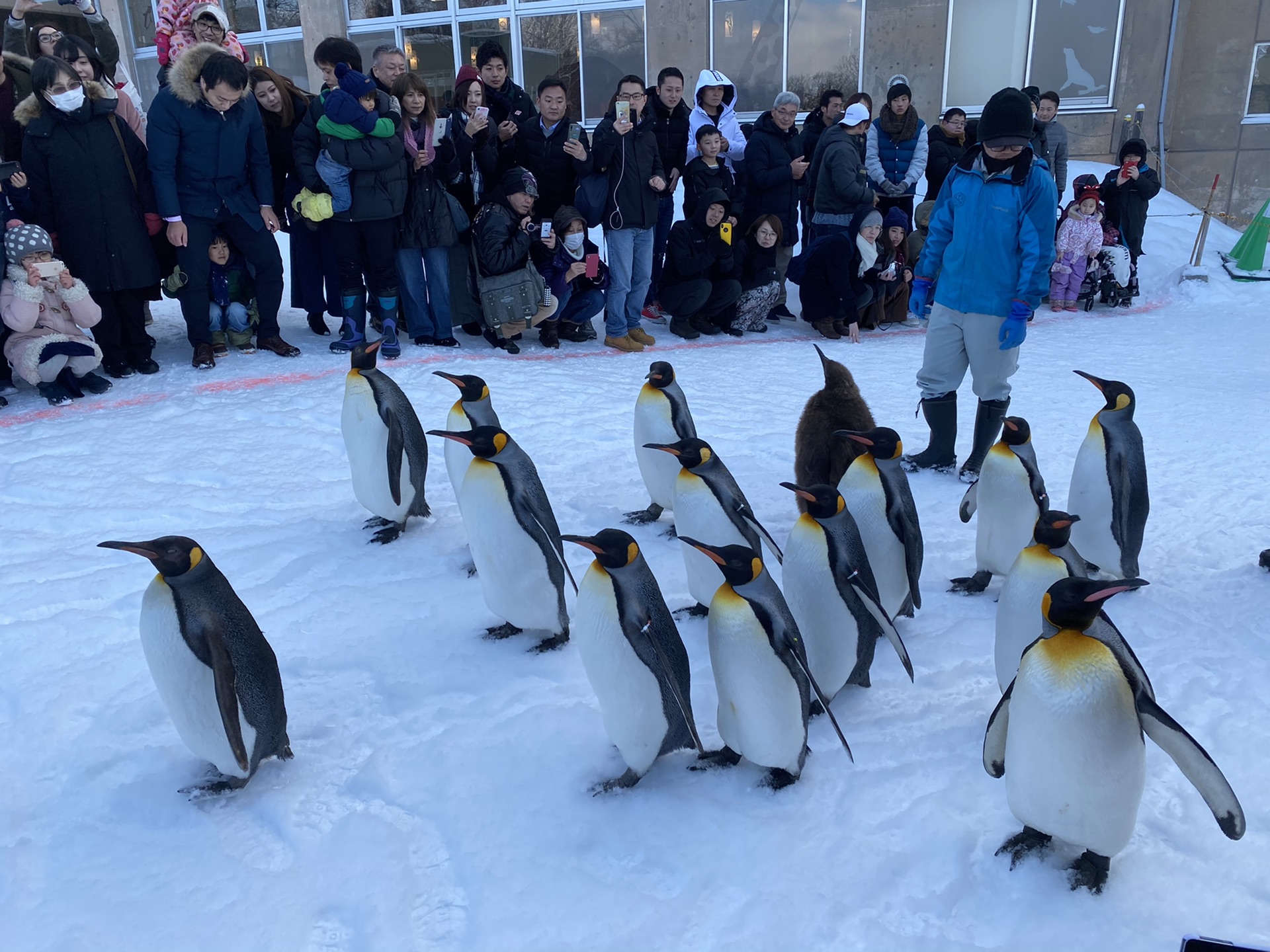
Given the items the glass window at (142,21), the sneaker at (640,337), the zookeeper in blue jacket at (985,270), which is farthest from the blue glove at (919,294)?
the glass window at (142,21)

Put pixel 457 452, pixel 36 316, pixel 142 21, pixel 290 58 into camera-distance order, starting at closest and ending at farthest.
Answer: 1. pixel 457 452
2. pixel 36 316
3. pixel 290 58
4. pixel 142 21

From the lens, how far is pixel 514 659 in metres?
2.32

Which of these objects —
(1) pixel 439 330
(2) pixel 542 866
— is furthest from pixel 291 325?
(2) pixel 542 866

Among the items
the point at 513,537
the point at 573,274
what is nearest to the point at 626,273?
the point at 573,274

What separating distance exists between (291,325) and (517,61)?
266 inches

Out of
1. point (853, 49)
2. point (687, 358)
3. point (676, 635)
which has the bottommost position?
point (687, 358)

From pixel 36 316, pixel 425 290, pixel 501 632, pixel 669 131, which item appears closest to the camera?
pixel 501 632

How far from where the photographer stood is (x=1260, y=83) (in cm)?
995

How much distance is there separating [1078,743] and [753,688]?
1.88 ft

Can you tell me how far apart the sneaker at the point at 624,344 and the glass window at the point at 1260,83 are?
872cm

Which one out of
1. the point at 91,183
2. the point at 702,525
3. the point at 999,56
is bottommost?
the point at 702,525

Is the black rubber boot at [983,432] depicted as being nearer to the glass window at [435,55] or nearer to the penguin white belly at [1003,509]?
the penguin white belly at [1003,509]

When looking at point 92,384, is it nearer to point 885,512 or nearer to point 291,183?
point 291,183

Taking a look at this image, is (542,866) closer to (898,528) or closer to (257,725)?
(257,725)
